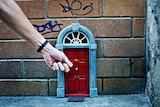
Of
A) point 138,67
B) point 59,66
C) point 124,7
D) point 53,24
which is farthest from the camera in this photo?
point 138,67

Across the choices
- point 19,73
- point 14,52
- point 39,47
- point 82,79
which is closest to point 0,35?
point 14,52

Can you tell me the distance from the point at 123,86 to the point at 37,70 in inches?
63.7

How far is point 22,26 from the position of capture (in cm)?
153

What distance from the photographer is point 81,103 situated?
5.16m

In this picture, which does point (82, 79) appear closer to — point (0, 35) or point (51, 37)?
point (51, 37)

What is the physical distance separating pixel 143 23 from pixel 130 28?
0.25m

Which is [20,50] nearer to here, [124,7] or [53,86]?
[53,86]

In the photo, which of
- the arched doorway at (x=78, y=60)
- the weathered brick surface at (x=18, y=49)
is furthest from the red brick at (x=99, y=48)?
the weathered brick surface at (x=18, y=49)

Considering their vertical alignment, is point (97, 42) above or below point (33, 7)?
below

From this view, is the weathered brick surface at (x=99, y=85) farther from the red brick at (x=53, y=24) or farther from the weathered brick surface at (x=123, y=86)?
the red brick at (x=53, y=24)

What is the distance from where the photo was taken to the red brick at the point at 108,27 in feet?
17.6

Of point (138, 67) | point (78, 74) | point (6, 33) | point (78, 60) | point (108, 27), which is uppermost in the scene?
point (108, 27)

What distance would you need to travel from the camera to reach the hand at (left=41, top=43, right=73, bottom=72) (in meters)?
1.75

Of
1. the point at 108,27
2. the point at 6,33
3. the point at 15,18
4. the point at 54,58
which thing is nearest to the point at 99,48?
the point at 108,27
